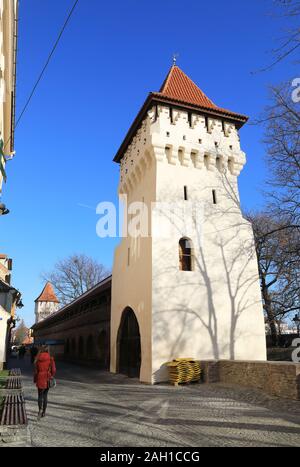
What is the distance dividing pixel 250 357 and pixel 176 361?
4.14 meters

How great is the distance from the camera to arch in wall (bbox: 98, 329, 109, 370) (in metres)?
21.7

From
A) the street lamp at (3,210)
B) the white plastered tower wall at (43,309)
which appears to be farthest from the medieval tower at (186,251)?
the white plastered tower wall at (43,309)

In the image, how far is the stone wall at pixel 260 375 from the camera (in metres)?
9.16

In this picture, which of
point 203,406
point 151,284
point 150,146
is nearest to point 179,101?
point 150,146

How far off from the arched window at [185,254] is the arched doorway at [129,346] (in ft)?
11.3

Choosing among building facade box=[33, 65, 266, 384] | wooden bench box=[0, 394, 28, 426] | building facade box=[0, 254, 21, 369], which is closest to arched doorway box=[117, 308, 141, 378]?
building facade box=[33, 65, 266, 384]

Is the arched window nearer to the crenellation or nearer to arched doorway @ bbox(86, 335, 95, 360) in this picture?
the crenellation

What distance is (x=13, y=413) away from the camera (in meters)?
7.86

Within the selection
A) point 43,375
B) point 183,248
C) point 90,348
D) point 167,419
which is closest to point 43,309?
point 90,348

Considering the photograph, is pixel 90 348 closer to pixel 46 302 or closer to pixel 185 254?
pixel 185 254

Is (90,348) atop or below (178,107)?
below

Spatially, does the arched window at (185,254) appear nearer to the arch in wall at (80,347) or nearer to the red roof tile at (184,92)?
the red roof tile at (184,92)

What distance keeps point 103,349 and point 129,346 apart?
5.96 m
